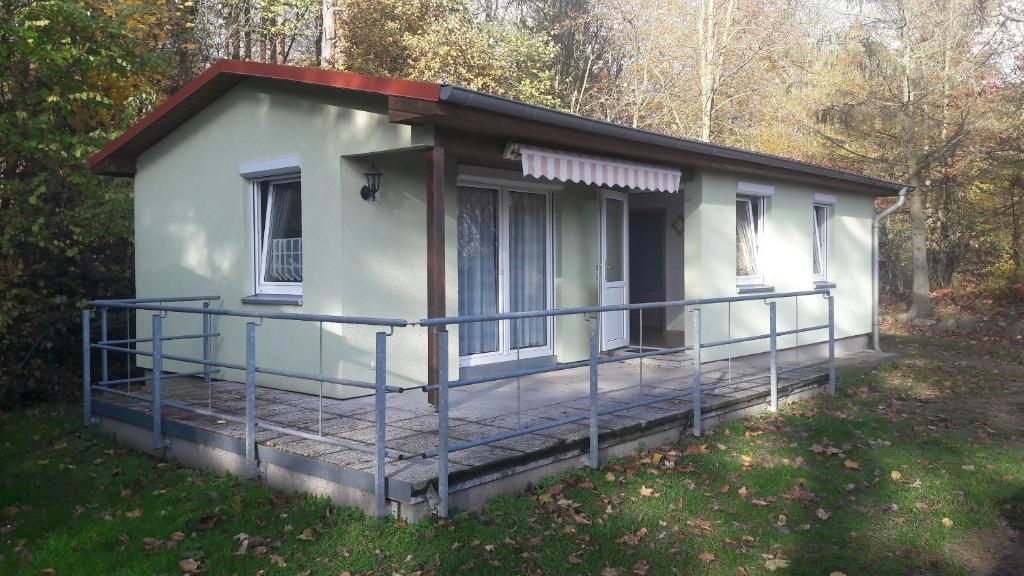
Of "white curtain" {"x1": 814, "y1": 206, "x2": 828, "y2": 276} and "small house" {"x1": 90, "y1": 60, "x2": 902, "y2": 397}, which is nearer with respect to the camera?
"small house" {"x1": 90, "y1": 60, "x2": 902, "y2": 397}

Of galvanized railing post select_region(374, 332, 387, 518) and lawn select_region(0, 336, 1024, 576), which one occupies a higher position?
galvanized railing post select_region(374, 332, 387, 518)

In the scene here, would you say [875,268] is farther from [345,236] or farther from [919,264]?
[345,236]

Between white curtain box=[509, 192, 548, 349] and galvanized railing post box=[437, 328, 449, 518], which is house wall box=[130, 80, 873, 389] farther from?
galvanized railing post box=[437, 328, 449, 518]

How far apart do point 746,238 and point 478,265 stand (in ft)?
15.1

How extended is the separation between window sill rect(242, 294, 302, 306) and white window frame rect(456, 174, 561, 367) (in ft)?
5.93

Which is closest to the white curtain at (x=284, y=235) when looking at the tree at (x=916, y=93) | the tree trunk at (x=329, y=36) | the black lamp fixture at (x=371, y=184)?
the black lamp fixture at (x=371, y=184)

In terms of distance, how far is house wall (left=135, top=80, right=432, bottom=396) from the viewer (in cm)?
768

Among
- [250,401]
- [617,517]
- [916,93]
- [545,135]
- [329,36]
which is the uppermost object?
[329,36]

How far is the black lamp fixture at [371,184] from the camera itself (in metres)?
7.78

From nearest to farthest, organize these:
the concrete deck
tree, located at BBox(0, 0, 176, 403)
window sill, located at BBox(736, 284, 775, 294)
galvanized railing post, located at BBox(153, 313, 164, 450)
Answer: the concrete deck, galvanized railing post, located at BBox(153, 313, 164, 450), tree, located at BBox(0, 0, 176, 403), window sill, located at BBox(736, 284, 775, 294)

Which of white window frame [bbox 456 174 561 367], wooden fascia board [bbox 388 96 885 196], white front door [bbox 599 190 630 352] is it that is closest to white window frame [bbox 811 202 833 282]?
wooden fascia board [bbox 388 96 885 196]

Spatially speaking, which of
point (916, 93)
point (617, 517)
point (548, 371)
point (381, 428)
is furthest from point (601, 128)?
point (916, 93)

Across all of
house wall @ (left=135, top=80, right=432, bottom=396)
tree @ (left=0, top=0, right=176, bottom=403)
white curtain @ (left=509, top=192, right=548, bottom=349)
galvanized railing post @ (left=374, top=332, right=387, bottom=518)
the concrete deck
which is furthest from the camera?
tree @ (left=0, top=0, right=176, bottom=403)

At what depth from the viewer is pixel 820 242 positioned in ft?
44.0
